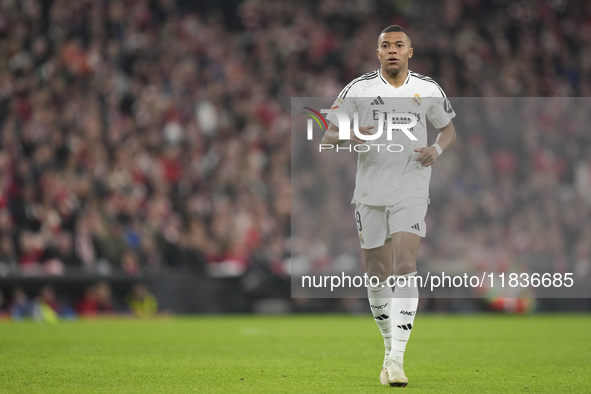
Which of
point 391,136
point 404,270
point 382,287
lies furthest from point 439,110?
point 382,287

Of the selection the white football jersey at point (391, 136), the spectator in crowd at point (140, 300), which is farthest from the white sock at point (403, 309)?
the spectator in crowd at point (140, 300)

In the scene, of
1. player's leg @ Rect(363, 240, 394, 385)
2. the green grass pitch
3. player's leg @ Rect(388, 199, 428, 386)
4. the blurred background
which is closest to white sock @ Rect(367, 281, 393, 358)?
player's leg @ Rect(363, 240, 394, 385)

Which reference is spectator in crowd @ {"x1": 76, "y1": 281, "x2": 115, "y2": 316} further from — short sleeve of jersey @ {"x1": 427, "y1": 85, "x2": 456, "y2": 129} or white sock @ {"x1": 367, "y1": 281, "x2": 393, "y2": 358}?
short sleeve of jersey @ {"x1": 427, "y1": 85, "x2": 456, "y2": 129}

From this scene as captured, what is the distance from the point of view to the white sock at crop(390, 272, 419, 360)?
21.8 ft

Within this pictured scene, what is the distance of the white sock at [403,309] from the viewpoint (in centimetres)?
664

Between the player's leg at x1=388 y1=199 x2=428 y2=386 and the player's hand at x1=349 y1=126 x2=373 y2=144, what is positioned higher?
the player's hand at x1=349 y1=126 x2=373 y2=144

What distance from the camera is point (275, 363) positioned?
8250mm

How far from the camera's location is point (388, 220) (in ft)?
22.6

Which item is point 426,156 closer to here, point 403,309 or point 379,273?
point 379,273

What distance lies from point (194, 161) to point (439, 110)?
37.9ft

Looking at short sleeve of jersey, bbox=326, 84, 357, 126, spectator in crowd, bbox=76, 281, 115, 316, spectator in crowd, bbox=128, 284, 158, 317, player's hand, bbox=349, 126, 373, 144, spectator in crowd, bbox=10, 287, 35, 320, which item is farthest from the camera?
spectator in crowd, bbox=128, 284, 158, 317

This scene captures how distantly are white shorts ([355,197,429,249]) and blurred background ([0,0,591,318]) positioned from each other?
30.6 feet

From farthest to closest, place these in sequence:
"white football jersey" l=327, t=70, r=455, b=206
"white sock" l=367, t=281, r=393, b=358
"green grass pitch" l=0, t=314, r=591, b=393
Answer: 1. "white sock" l=367, t=281, r=393, b=358
2. "white football jersey" l=327, t=70, r=455, b=206
3. "green grass pitch" l=0, t=314, r=591, b=393

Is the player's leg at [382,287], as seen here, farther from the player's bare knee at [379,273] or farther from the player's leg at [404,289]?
the player's leg at [404,289]
